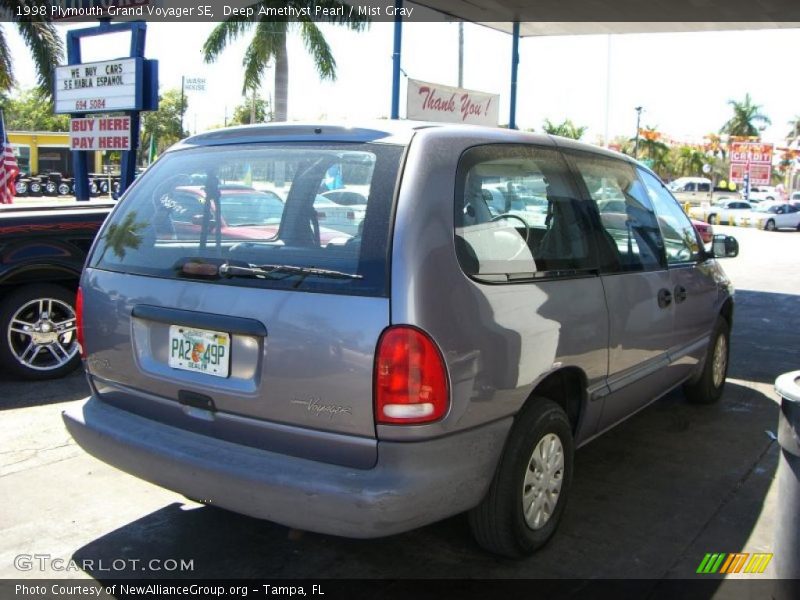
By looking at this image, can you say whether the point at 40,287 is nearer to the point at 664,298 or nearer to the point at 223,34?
the point at 664,298

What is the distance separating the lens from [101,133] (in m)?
12.1

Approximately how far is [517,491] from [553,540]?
569 mm

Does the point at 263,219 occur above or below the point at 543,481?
above

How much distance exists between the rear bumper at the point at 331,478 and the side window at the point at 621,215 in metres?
1.41

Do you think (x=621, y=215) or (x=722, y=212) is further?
(x=722, y=212)

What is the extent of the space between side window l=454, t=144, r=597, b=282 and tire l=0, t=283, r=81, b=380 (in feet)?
13.3

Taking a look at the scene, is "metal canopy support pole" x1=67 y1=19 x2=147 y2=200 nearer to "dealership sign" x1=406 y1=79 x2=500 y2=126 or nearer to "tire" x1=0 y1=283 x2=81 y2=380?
"dealership sign" x1=406 y1=79 x2=500 y2=126

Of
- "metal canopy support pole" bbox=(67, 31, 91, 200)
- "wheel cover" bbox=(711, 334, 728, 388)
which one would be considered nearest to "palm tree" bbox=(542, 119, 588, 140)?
"metal canopy support pole" bbox=(67, 31, 91, 200)

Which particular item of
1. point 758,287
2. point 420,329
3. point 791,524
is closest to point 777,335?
point 758,287

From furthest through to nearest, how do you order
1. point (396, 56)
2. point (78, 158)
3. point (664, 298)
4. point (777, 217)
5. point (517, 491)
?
1. point (777, 217)
2. point (396, 56)
3. point (78, 158)
4. point (664, 298)
5. point (517, 491)

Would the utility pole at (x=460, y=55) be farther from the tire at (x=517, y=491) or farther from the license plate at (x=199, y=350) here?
the license plate at (x=199, y=350)

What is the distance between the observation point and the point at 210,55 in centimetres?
2423

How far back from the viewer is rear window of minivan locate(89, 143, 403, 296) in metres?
2.76

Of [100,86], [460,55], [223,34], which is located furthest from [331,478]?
[223,34]
